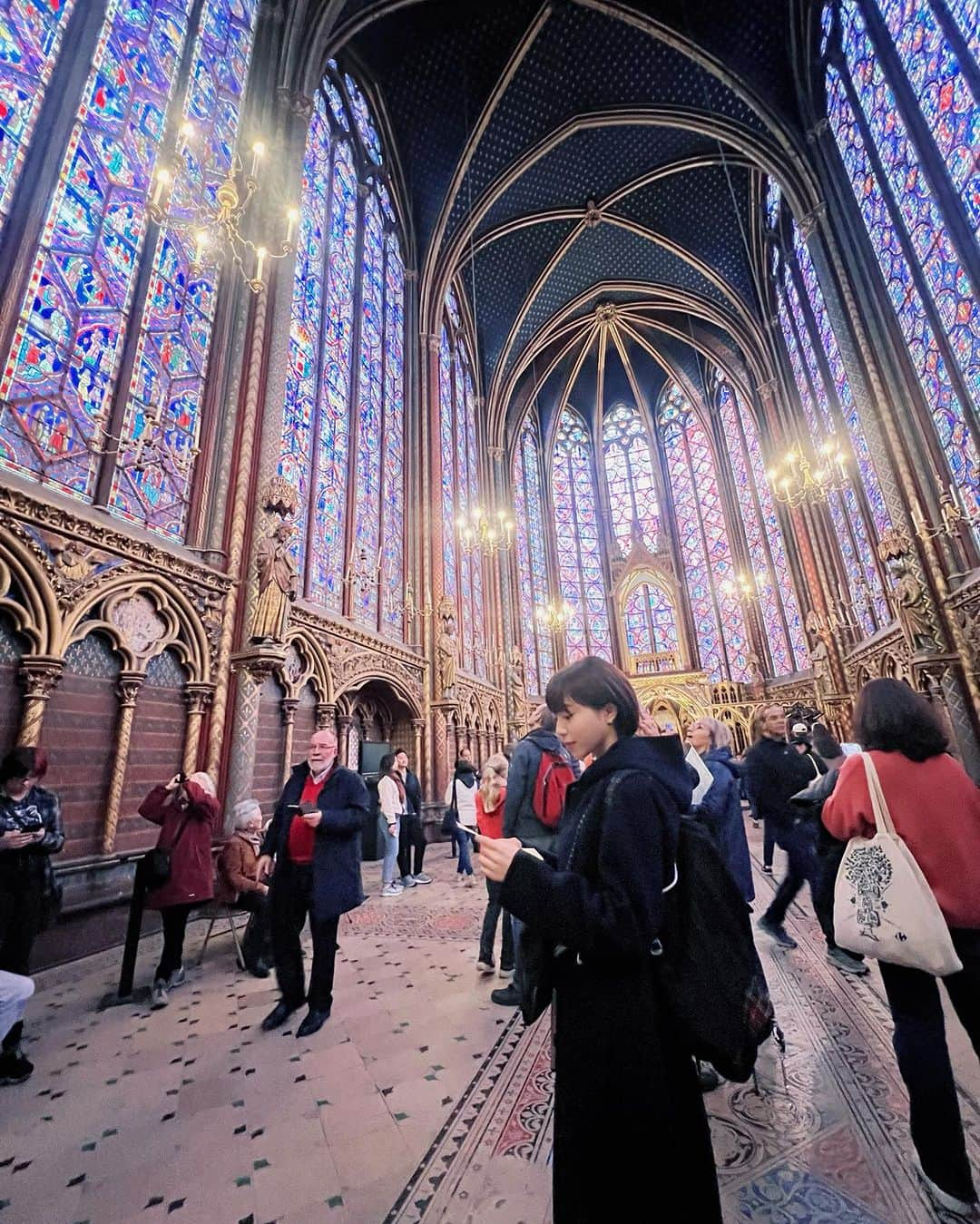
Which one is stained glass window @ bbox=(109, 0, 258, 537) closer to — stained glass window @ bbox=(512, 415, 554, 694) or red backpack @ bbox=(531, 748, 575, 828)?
red backpack @ bbox=(531, 748, 575, 828)

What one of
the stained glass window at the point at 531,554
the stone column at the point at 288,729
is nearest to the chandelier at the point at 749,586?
the stained glass window at the point at 531,554

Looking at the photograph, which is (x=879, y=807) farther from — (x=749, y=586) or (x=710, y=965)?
(x=749, y=586)

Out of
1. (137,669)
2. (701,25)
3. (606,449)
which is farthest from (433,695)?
(606,449)

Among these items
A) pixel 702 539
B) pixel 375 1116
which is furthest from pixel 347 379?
pixel 702 539

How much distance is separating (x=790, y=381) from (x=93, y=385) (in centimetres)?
1682

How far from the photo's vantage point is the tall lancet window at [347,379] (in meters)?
8.20

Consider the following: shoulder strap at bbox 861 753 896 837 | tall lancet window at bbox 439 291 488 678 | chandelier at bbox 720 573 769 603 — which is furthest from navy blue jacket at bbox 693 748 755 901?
chandelier at bbox 720 573 769 603

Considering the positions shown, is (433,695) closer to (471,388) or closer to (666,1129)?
(666,1129)

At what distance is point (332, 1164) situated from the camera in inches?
72.1

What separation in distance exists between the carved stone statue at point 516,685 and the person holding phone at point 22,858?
41.9 ft

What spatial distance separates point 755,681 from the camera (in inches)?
690

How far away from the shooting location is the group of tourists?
102 centimetres

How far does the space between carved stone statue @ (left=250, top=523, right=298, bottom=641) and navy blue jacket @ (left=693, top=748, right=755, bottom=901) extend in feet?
15.3

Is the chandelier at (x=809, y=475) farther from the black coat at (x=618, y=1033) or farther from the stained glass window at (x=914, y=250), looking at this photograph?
the black coat at (x=618, y=1033)
